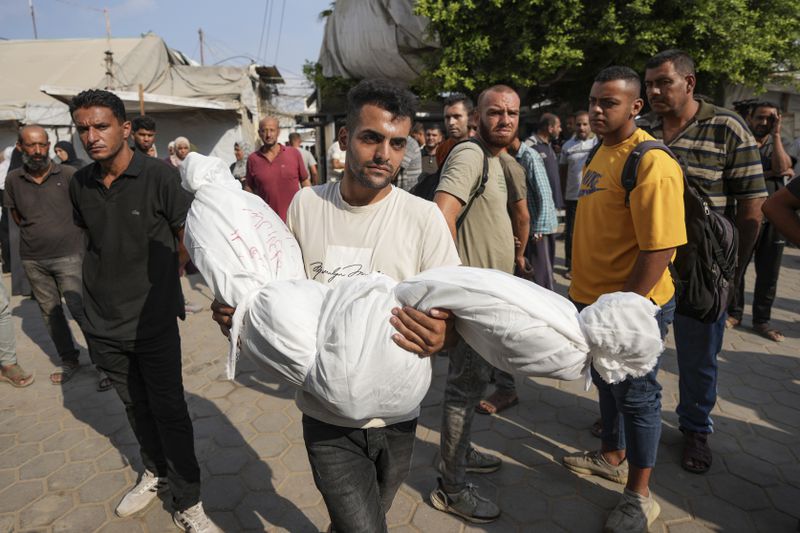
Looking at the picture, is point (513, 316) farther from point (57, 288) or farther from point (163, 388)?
point (57, 288)

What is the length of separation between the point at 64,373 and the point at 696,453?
16.8 feet

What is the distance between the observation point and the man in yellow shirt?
2.03 meters

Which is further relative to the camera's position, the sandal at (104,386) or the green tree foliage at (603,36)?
the green tree foliage at (603,36)

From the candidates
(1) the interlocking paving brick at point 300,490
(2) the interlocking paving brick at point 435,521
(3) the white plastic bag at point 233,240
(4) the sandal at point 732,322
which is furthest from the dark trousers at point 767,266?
(3) the white plastic bag at point 233,240

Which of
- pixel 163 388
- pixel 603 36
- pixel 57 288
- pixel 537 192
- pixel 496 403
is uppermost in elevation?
pixel 603 36

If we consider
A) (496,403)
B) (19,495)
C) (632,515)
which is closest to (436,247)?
(632,515)

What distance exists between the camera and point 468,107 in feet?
14.3

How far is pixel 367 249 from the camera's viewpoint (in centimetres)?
162

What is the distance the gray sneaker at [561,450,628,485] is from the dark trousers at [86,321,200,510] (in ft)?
7.05

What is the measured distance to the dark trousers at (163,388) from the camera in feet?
7.63

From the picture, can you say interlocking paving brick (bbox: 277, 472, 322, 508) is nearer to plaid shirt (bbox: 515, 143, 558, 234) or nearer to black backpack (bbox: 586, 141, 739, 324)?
black backpack (bbox: 586, 141, 739, 324)

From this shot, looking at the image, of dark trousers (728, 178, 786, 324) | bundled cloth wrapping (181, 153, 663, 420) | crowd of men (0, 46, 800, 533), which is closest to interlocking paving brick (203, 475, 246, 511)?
crowd of men (0, 46, 800, 533)


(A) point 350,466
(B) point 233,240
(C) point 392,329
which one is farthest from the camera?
(A) point 350,466

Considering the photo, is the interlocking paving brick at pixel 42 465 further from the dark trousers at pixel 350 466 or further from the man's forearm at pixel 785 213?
the man's forearm at pixel 785 213
